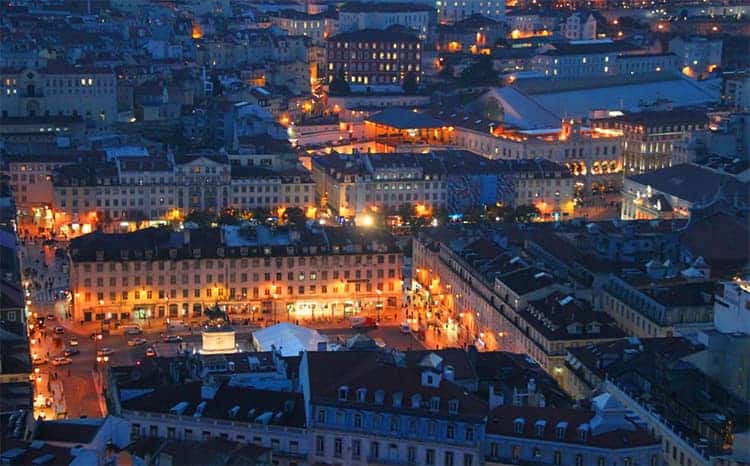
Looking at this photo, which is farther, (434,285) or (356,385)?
(434,285)

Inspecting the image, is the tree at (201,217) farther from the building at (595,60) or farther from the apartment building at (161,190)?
the building at (595,60)

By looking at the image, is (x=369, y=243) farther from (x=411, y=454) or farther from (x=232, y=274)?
(x=411, y=454)

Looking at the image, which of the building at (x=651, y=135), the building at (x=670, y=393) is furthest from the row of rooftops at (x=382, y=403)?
the building at (x=651, y=135)

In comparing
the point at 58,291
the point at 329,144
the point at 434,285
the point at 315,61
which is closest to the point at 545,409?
the point at 434,285

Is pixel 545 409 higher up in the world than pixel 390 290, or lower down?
higher up

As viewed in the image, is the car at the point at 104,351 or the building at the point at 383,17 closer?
the car at the point at 104,351

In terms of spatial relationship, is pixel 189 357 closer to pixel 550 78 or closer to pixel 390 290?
pixel 390 290

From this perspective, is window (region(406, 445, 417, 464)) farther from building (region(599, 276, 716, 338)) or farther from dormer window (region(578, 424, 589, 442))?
building (region(599, 276, 716, 338))
